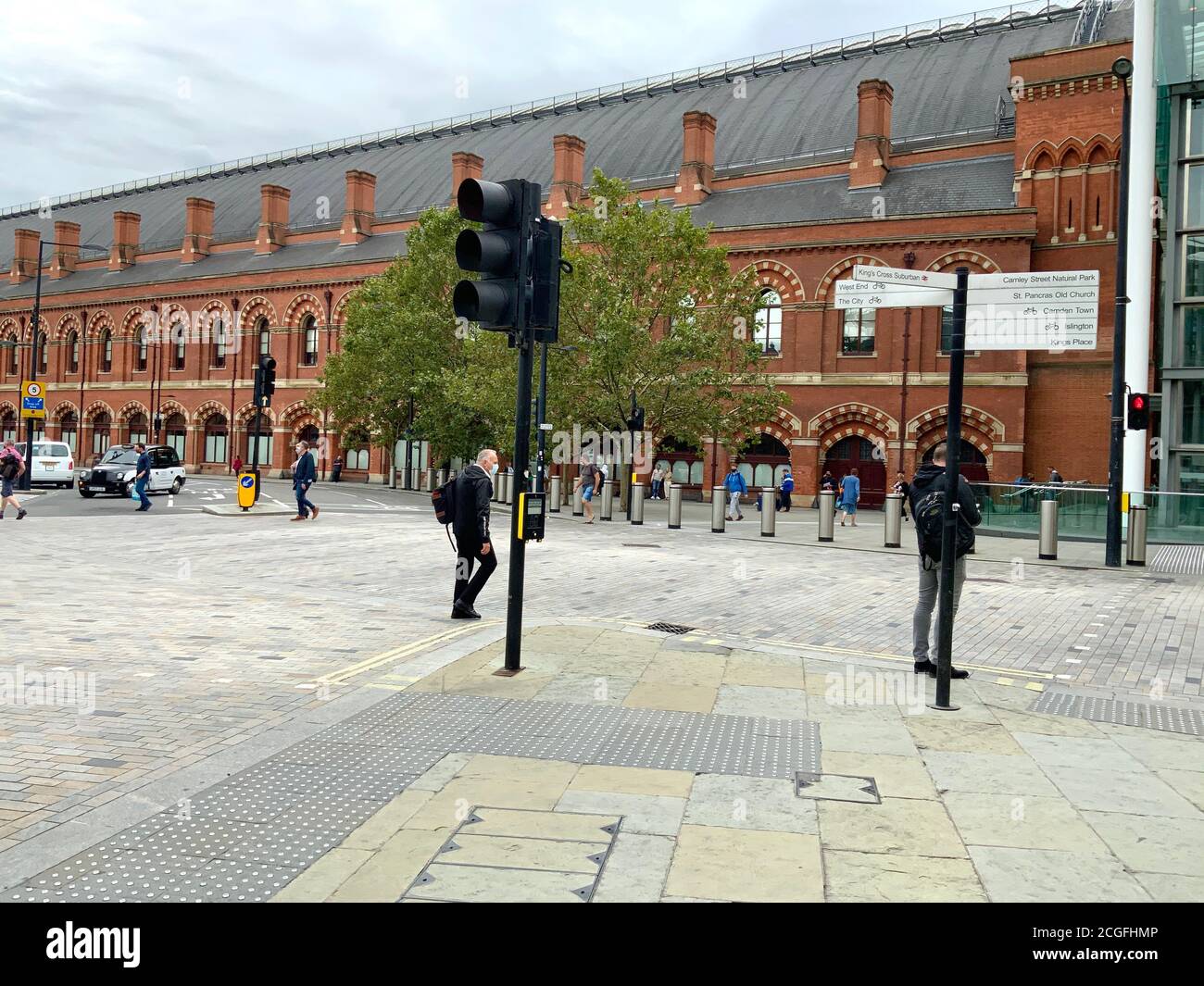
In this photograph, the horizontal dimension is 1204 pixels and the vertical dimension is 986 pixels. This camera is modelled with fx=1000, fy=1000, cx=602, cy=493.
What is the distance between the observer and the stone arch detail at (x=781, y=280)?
37.9 m

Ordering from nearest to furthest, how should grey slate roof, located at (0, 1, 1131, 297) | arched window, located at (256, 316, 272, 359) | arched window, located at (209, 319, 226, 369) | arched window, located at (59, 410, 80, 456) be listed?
grey slate roof, located at (0, 1, 1131, 297) → arched window, located at (256, 316, 272, 359) → arched window, located at (209, 319, 226, 369) → arched window, located at (59, 410, 80, 456)

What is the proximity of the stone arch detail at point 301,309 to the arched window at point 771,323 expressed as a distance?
2540 cm

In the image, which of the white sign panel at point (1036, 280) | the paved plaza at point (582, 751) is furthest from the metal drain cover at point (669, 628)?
the white sign panel at point (1036, 280)

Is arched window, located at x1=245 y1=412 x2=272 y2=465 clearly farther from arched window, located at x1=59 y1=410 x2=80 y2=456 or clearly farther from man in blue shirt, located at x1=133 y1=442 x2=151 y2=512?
man in blue shirt, located at x1=133 y1=442 x2=151 y2=512

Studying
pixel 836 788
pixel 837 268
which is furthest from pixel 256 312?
pixel 836 788

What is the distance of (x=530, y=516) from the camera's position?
7.44 meters

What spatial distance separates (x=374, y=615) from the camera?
32.2 ft

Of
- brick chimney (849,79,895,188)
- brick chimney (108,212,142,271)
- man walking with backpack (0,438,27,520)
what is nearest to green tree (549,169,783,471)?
brick chimney (849,79,895,188)

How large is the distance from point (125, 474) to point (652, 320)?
53.5ft

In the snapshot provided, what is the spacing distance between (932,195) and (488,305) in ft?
112

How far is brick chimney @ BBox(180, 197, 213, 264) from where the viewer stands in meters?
59.9

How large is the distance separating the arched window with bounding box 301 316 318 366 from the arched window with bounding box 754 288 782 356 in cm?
2574

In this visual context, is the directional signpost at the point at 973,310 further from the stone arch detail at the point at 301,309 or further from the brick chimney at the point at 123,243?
the brick chimney at the point at 123,243
